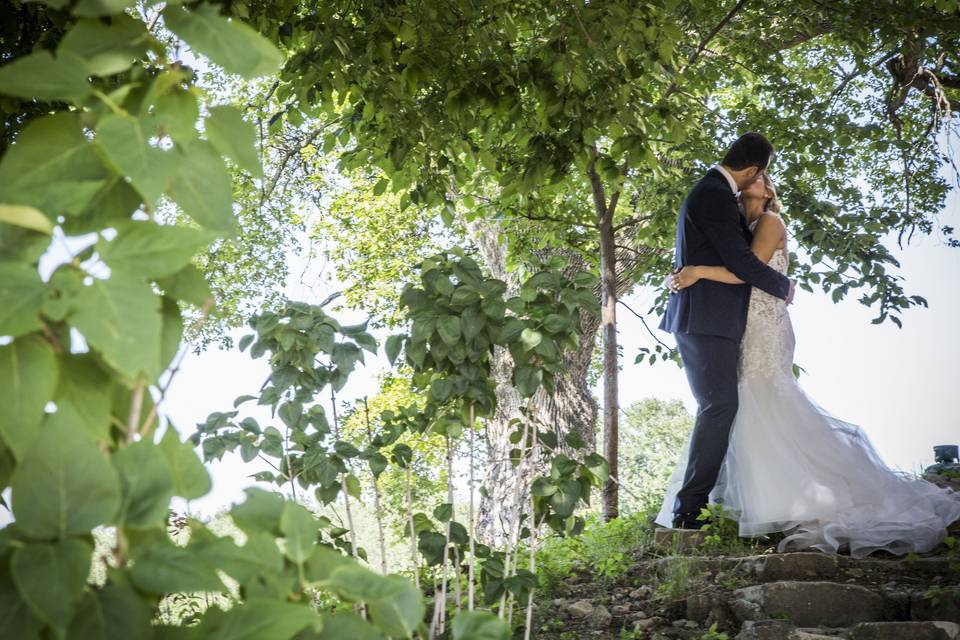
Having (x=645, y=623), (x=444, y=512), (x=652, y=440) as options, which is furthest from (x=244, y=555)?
(x=652, y=440)

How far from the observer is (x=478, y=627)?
94 centimetres

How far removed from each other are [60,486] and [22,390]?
0.09 meters

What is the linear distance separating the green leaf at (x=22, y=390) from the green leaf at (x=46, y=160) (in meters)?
0.14

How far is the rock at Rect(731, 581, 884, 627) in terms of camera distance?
3404 millimetres

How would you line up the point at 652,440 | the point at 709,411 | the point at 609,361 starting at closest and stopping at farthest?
1. the point at 709,411
2. the point at 609,361
3. the point at 652,440

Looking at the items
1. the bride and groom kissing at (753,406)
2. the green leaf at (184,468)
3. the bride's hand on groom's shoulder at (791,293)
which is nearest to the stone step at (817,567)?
the bride and groom kissing at (753,406)

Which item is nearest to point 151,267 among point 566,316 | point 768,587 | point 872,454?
point 566,316

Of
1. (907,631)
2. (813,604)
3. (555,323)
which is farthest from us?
(813,604)

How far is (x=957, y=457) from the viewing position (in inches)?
298

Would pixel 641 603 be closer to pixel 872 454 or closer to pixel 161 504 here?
pixel 872 454

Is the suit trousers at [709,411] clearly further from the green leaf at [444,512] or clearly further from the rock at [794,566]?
the green leaf at [444,512]

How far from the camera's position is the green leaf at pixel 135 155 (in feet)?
2.45

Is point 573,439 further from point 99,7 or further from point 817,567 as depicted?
point 817,567

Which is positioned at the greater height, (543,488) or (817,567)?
(543,488)
